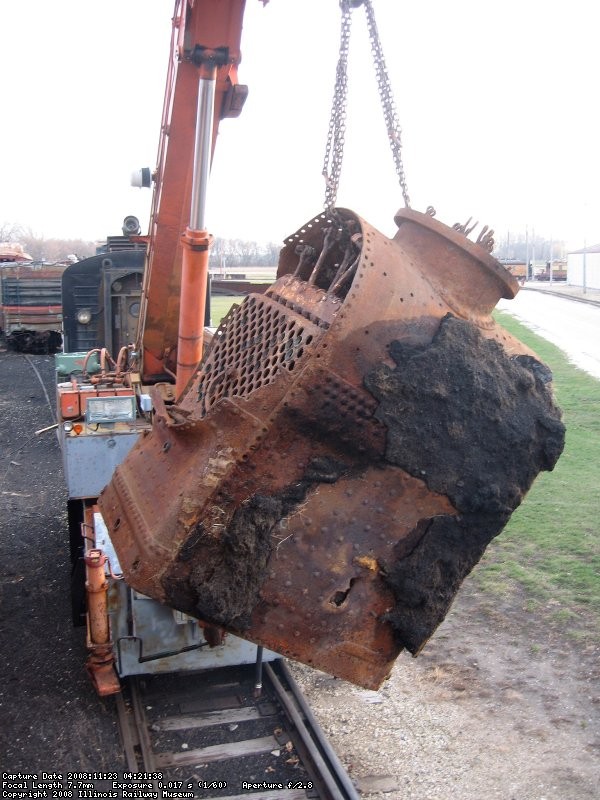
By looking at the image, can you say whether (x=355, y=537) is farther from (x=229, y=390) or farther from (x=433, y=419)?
(x=229, y=390)

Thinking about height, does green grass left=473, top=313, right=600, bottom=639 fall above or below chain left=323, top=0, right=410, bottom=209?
below

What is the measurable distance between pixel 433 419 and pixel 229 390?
105 cm

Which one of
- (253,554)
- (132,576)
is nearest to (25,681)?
(132,576)

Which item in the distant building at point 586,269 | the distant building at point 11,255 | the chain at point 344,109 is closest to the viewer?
the chain at point 344,109

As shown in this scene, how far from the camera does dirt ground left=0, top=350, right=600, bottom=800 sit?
5.52 m

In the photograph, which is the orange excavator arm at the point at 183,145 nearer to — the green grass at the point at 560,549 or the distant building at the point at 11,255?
the green grass at the point at 560,549

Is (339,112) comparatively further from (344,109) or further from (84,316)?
(84,316)

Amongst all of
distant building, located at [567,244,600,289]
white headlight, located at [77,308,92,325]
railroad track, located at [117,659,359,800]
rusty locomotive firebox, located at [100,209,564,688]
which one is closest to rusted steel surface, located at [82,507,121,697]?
railroad track, located at [117,659,359,800]

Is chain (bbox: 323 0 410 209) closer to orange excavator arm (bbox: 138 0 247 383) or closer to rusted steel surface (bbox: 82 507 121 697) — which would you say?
orange excavator arm (bbox: 138 0 247 383)

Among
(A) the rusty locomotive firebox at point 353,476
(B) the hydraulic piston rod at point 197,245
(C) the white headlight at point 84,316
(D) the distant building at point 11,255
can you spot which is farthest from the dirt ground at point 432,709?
(D) the distant building at point 11,255

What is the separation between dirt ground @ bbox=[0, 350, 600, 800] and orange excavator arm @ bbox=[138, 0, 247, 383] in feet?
9.51

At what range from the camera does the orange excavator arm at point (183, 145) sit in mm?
6172

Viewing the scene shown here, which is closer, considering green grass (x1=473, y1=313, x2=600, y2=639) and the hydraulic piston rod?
the hydraulic piston rod

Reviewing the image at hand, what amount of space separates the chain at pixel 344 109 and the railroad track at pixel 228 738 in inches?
143
